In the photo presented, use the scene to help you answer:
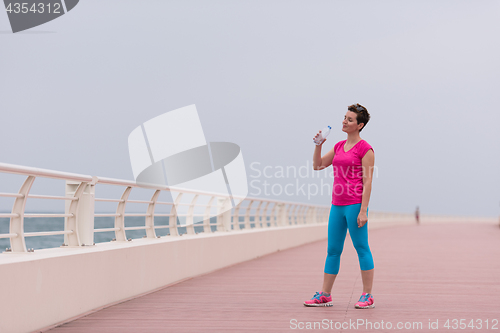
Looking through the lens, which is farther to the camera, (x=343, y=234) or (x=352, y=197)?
(x=343, y=234)

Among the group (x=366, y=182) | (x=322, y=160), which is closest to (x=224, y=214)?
(x=322, y=160)

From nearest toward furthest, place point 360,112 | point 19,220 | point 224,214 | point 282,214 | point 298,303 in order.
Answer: point 19,220 → point 360,112 → point 298,303 → point 224,214 → point 282,214

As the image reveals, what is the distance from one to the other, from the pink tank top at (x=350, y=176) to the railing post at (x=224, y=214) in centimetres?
608

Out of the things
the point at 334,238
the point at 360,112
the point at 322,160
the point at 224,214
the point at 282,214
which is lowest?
the point at 282,214

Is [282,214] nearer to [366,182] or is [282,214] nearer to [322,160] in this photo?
[322,160]

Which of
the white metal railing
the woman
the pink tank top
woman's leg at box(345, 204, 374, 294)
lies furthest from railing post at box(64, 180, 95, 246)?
woman's leg at box(345, 204, 374, 294)

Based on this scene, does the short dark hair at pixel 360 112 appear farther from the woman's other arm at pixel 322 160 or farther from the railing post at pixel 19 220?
the railing post at pixel 19 220

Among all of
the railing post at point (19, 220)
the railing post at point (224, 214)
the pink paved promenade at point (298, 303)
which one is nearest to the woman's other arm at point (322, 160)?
the pink paved promenade at point (298, 303)

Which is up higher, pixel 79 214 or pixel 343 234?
pixel 79 214

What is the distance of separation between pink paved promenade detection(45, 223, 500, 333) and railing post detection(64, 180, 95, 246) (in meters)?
0.76

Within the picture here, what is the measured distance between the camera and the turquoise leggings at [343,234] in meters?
5.95

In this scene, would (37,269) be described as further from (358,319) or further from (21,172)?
(358,319)

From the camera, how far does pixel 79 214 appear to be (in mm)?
6289

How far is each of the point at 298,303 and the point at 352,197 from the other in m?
1.34
